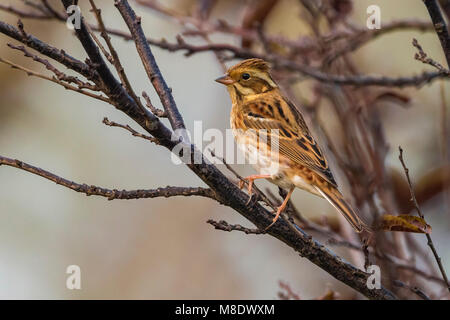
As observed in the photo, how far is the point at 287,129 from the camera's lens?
504 centimetres

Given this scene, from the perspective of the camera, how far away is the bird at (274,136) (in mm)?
4535

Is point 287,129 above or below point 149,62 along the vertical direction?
above

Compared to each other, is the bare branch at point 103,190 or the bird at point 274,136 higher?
the bird at point 274,136

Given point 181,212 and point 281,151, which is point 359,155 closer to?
point 281,151

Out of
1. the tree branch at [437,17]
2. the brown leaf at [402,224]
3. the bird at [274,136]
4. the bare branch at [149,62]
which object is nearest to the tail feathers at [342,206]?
the bird at [274,136]

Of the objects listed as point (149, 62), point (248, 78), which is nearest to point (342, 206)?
point (248, 78)

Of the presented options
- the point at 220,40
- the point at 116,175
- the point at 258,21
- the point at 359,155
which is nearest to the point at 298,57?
the point at 258,21

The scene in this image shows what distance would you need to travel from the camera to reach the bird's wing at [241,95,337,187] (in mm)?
4676

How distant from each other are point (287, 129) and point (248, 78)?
19.7 inches

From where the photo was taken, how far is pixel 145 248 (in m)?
8.13

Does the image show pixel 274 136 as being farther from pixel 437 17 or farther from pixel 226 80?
→ pixel 437 17

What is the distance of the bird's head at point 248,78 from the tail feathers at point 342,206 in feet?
3.60

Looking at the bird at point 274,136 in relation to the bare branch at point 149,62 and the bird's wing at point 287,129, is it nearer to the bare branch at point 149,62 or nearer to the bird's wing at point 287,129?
the bird's wing at point 287,129
